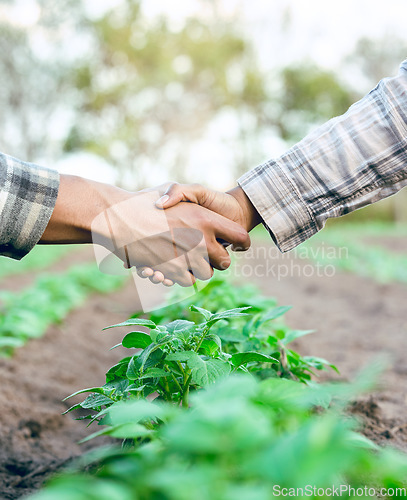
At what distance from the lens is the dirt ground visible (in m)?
1.68

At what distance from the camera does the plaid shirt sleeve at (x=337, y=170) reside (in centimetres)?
195

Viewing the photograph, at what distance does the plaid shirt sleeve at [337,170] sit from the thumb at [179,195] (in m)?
0.22

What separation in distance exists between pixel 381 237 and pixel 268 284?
873cm

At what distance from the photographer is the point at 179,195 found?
7.15ft

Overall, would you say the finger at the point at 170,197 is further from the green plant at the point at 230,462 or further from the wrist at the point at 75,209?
the green plant at the point at 230,462

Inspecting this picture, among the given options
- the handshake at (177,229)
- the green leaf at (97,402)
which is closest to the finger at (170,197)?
the handshake at (177,229)

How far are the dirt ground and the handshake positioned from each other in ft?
2.52

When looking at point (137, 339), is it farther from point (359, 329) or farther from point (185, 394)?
point (359, 329)

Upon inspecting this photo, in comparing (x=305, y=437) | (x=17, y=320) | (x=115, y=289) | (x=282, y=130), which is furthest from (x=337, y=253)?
(x=282, y=130)

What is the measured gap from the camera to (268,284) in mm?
6719

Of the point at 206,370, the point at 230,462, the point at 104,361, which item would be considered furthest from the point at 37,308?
the point at 230,462

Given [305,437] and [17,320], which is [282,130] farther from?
[305,437]

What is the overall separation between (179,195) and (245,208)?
0.31 metres

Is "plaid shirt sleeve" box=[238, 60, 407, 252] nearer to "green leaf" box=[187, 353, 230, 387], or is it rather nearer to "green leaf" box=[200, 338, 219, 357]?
"green leaf" box=[200, 338, 219, 357]
